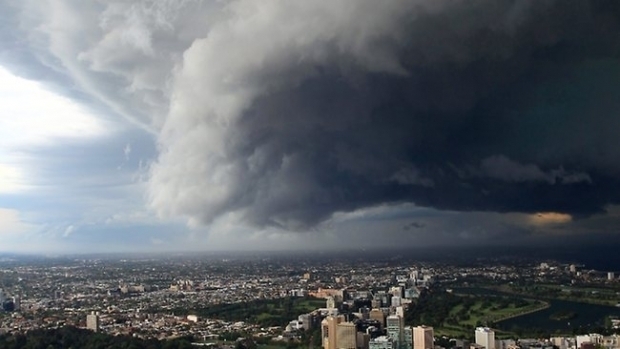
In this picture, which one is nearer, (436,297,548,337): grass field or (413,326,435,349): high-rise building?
(413,326,435,349): high-rise building

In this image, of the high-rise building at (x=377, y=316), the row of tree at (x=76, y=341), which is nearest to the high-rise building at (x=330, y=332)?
the high-rise building at (x=377, y=316)

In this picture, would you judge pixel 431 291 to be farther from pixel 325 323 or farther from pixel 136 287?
pixel 136 287

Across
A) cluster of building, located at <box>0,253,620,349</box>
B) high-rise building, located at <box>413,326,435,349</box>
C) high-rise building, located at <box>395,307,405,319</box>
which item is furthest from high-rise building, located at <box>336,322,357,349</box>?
high-rise building, located at <box>395,307,405,319</box>

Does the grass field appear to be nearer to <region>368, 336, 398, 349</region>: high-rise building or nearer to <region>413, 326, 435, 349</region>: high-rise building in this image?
<region>413, 326, 435, 349</region>: high-rise building

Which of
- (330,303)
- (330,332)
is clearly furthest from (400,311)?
(330,303)

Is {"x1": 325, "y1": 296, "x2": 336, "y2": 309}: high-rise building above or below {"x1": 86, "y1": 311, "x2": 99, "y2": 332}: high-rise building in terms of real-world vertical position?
above

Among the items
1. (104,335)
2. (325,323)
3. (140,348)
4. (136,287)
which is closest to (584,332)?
(325,323)
